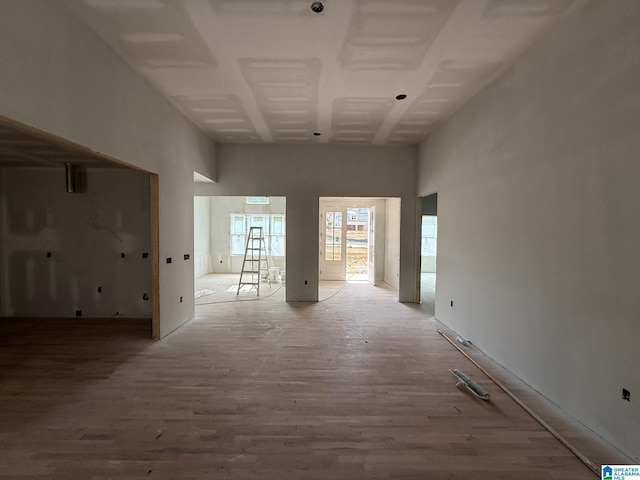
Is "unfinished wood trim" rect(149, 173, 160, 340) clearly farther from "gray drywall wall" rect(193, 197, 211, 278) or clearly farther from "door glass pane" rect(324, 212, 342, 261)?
"gray drywall wall" rect(193, 197, 211, 278)

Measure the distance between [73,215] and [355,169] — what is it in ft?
16.1

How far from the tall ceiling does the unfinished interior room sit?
0.08 ft

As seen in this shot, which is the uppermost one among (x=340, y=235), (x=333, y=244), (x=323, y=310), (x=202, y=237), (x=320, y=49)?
(x=320, y=49)

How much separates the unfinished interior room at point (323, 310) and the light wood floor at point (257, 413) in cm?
2

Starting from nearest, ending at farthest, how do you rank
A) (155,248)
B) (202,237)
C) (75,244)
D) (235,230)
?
(155,248) → (75,244) → (202,237) → (235,230)

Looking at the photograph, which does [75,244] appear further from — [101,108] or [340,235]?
[340,235]

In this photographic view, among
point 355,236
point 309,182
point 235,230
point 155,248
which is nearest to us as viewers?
point 155,248

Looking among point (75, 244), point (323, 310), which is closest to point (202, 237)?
point (75, 244)

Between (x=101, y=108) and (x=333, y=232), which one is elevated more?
(x=101, y=108)

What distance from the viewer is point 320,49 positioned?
2604mm

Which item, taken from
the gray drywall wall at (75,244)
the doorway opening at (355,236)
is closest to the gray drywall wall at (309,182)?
the gray drywall wall at (75,244)

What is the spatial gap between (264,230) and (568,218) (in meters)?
8.55

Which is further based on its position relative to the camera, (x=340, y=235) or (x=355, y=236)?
(x=355, y=236)

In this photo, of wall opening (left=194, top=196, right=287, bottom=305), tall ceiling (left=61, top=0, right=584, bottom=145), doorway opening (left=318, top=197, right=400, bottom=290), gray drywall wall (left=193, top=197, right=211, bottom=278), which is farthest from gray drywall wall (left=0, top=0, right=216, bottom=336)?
wall opening (left=194, top=196, right=287, bottom=305)
